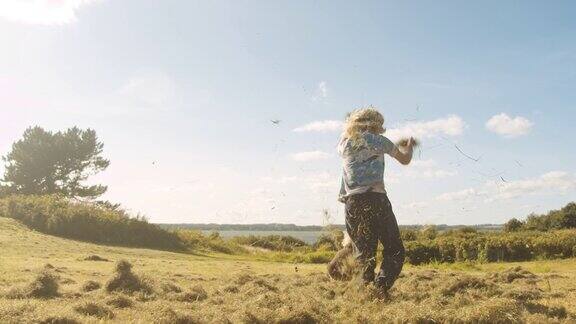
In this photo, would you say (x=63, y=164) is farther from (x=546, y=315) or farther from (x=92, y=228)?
(x=546, y=315)

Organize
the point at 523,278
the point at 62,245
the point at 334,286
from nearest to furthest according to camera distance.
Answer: the point at 334,286, the point at 523,278, the point at 62,245

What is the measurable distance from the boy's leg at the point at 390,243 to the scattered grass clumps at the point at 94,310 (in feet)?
7.95

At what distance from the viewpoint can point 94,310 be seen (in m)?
4.37

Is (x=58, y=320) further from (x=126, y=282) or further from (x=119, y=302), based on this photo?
(x=126, y=282)

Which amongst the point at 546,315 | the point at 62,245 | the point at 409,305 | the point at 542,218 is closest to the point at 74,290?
the point at 409,305

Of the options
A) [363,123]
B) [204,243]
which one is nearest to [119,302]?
[363,123]

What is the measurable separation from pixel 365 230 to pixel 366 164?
0.67m

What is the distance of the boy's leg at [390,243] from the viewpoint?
5250 millimetres

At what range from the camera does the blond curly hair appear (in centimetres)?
581

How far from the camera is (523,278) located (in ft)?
25.5

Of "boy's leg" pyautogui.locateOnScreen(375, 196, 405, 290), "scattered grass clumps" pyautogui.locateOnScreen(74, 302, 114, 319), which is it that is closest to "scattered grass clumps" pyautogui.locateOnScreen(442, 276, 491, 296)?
"boy's leg" pyautogui.locateOnScreen(375, 196, 405, 290)

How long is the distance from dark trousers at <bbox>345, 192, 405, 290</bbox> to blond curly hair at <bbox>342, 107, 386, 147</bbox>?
2.27 feet

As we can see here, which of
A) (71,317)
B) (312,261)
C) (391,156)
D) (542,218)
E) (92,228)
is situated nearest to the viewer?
(71,317)

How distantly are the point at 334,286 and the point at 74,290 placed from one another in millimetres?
2713
